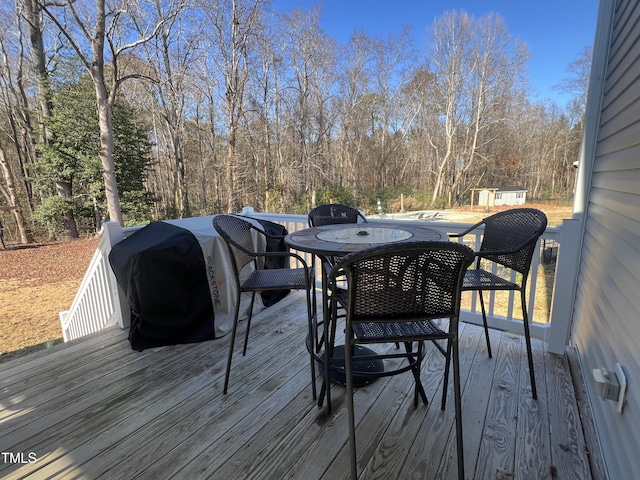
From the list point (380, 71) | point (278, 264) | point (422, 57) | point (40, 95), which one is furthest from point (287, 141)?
point (278, 264)

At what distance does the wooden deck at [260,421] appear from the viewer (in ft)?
4.19

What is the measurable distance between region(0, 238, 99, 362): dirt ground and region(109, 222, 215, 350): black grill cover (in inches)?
68.6

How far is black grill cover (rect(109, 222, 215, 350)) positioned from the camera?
214 cm

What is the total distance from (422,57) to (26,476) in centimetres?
1574

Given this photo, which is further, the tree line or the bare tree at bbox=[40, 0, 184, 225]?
the tree line

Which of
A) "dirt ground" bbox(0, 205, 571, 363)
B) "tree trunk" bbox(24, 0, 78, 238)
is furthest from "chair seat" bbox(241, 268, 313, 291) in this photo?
"tree trunk" bbox(24, 0, 78, 238)

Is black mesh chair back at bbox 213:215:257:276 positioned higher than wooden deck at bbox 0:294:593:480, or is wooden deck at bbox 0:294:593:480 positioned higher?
black mesh chair back at bbox 213:215:257:276

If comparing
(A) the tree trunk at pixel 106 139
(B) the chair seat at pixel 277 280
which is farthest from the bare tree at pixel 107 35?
(B) the chair seat at pixel 277 280

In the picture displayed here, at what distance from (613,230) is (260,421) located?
192 cm

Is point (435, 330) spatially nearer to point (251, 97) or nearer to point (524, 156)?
point (251, 97)

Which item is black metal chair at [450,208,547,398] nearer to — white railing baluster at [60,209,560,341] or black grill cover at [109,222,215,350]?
white railing baluster at [60,209,560,341]

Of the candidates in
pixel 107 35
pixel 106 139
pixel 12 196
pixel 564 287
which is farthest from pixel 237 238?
pixel 12 196

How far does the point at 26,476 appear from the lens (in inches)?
49.4

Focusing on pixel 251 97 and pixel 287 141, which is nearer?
pixel 251 97
